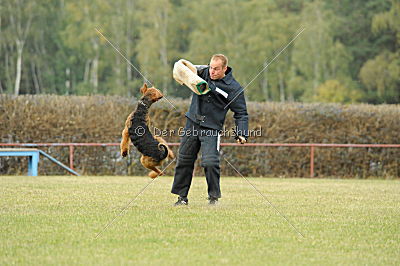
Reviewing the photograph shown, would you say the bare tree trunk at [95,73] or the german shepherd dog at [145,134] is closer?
the german shepherd dog at [145,134]

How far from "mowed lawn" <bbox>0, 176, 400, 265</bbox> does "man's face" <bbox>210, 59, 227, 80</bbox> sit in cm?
175

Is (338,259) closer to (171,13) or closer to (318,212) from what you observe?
(318,212)

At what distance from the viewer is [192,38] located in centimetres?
5181

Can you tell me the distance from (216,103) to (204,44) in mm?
41715

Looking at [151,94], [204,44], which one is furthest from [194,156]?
[204,44]

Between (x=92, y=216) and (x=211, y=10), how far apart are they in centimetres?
4511

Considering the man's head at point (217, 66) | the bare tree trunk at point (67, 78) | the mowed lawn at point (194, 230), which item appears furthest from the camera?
the bare tree trunk at point (67, 78)

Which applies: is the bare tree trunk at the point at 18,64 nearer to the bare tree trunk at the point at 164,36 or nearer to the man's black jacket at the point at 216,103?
the bare tree trunk at the point at 164,36

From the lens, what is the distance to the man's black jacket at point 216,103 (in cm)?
930

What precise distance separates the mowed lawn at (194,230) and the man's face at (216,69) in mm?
1754

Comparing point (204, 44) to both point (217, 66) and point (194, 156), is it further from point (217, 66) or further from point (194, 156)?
point (217, 66)

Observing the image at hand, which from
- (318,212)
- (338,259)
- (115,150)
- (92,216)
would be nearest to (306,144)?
(115,150)

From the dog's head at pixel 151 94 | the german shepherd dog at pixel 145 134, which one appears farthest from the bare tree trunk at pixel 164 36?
the dog's head at pixel 151 94

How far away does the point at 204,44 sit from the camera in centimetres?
5062
